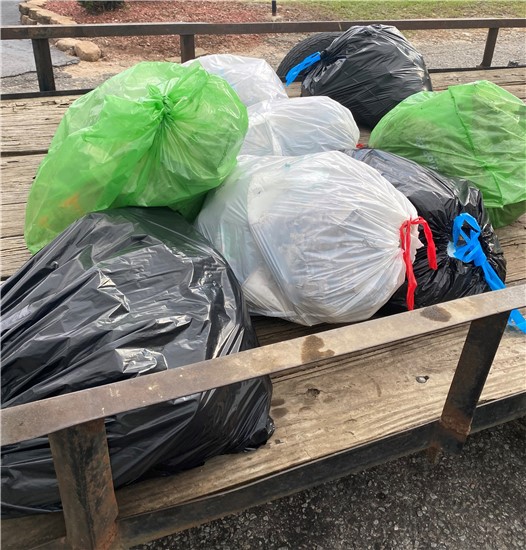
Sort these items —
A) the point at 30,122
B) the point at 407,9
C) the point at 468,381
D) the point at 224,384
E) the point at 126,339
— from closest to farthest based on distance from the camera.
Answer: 1. the point at 224,384
2. the point at 126,339
3. the point at 468,381
4. the point at 30,122
5. the point at 407,9

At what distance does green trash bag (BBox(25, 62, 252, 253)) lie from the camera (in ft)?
5.45

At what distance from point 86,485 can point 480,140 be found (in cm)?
182

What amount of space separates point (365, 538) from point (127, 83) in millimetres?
1648

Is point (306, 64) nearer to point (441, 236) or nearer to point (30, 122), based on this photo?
point (30, 122)

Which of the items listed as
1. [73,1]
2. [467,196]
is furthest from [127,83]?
[73,1]

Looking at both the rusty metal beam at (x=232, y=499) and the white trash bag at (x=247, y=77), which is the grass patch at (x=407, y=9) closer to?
the white trash bag at (x=247, y=77)

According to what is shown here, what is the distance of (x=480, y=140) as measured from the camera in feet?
7.09

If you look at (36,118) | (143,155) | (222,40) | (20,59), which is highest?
(143,155)

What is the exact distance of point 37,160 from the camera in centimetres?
278

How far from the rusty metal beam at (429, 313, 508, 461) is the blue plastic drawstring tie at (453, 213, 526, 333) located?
0.55 metres

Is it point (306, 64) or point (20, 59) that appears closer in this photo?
point (306, 64)

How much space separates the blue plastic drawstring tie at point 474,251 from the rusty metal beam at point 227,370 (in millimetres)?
615

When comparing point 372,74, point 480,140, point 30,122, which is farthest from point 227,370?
point 30,122

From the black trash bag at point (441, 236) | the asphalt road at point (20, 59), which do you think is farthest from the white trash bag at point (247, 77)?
the asphalt road at point (20, 59)
